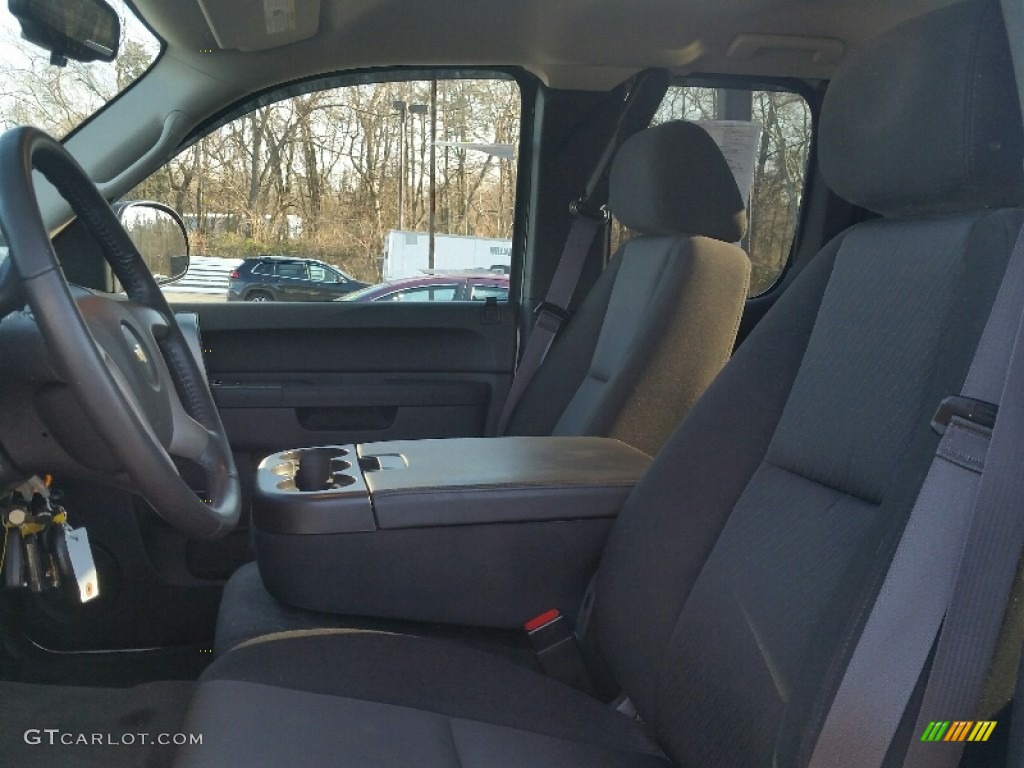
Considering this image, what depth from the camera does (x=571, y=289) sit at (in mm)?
2576

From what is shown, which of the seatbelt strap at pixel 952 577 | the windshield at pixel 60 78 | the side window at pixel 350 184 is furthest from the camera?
the side window at pixel 350 184

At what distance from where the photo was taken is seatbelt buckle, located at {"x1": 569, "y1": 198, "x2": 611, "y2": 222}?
8.50 ft

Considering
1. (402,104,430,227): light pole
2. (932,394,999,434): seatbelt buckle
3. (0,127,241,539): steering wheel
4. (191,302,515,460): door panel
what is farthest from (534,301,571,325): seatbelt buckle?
(932,394,999,434): seatbelt buckle

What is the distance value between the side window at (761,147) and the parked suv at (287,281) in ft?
3.06

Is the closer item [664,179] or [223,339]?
[664,179]

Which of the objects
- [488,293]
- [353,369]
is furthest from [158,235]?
[488,293]

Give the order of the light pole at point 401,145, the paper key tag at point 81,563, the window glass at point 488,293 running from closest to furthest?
1. the paper key tag at point 81,563
2. the light pole at point 401,145
3. the window glass at point 488,293

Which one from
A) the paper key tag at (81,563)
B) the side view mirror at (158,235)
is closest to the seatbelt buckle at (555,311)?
the side view mirror at (158,235)

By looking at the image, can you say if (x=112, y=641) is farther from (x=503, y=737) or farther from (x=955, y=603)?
(x=955, y=603)

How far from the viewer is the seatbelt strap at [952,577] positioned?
85 cm

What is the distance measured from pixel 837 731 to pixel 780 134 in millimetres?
2142

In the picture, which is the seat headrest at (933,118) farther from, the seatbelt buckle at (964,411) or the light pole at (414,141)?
the light pole at (414,141)

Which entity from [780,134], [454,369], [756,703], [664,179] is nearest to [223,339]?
[454,369]

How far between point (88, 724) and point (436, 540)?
93 centimetres
